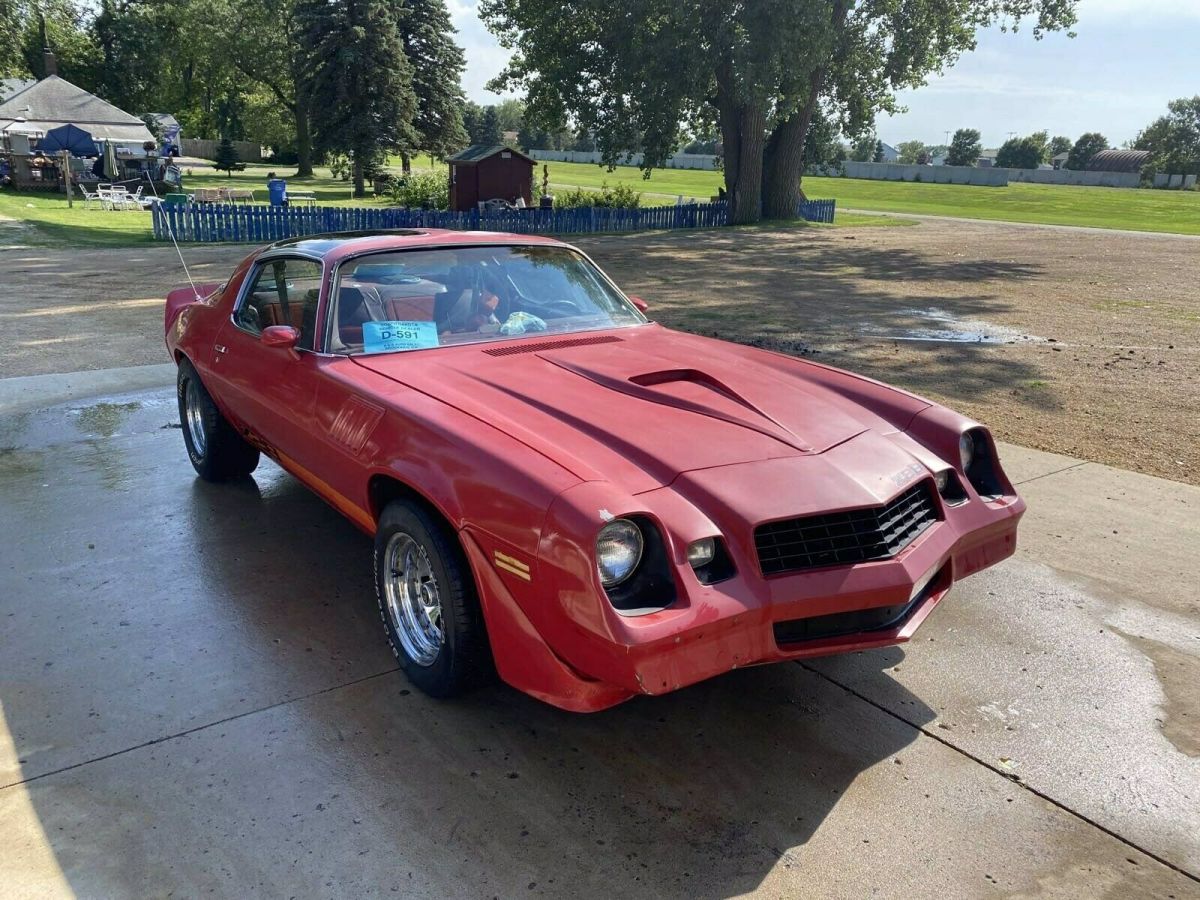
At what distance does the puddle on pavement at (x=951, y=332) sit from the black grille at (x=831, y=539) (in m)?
8.13

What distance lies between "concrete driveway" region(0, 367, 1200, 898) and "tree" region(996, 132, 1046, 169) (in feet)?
394

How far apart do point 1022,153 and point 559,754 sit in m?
124

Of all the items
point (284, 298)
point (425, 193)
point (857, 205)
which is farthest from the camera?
point (857, 205)

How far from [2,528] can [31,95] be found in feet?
125

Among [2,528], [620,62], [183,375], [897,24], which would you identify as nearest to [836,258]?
[620,62]

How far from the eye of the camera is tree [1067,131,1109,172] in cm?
10869

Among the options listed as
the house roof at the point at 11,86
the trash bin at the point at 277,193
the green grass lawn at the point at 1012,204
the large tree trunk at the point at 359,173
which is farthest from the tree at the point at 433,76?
the house roof at the point at 11,86

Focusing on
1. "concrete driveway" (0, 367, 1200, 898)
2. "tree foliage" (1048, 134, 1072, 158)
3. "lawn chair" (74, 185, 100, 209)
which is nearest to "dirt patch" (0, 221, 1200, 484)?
"concrete driveway" (0, 367, 1200, 898)

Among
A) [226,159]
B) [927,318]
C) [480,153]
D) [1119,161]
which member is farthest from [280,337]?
[1119,161]

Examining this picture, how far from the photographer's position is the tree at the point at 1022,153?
10856cm

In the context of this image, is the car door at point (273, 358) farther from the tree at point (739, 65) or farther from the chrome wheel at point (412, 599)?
the tree at point (739, 65)

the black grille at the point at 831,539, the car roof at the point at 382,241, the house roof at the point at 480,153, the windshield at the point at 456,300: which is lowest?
the black grille at the point at 831,539

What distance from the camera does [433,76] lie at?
40.9 m

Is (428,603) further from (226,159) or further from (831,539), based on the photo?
(226,159)
